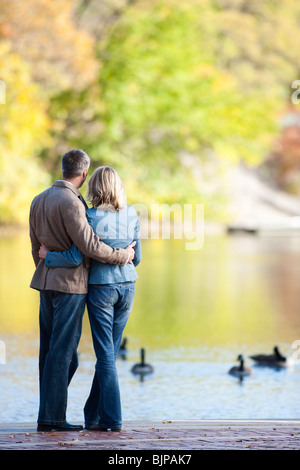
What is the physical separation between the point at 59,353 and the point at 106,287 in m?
0.54

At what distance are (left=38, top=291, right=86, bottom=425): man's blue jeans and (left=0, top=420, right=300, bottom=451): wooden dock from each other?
174 mm

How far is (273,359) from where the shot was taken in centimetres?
1106

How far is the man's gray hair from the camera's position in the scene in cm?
646

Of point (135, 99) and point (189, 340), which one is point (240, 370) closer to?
point (189, 340)

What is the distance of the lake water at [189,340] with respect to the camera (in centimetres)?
873

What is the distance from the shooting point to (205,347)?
501 inches

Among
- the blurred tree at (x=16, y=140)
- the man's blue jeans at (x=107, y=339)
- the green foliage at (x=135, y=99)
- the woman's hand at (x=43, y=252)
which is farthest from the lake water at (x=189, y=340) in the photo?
the green foliage at (x=135, y=99)

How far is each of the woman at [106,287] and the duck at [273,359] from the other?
4.73 metres

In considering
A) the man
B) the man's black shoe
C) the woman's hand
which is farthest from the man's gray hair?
the man's black shoe

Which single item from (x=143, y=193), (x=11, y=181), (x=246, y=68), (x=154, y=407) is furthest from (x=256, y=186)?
(x=154, y=407)

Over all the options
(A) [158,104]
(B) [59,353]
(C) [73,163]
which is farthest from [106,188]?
(A) [158,104]

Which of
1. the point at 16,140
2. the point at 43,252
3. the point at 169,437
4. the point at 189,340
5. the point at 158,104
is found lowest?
the point at 169,437

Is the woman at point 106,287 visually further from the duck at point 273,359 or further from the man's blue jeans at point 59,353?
the duck at point 273,359

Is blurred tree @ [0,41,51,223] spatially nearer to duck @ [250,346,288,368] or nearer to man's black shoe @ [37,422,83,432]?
duck @ [250,346,288,368]
